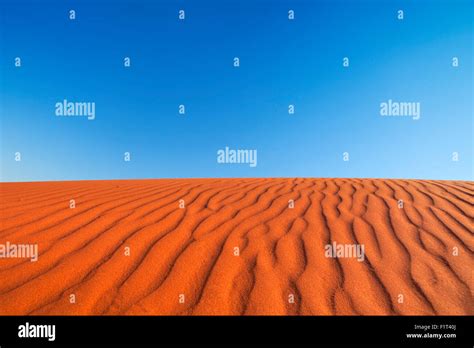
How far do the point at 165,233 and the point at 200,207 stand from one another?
99cm

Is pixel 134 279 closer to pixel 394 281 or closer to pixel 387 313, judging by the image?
pixel 387 313

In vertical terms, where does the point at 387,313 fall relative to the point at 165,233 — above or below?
below

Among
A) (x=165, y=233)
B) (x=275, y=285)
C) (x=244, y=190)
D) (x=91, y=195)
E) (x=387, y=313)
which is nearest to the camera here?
(x=387, y=313)

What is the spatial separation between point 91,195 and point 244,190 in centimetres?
251

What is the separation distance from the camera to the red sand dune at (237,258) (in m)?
2.07

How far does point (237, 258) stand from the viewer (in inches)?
104

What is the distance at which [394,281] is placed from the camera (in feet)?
7.70

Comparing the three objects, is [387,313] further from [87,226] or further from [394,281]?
[87,226]

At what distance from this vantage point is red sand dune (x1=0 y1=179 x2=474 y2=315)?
81.4 inches
